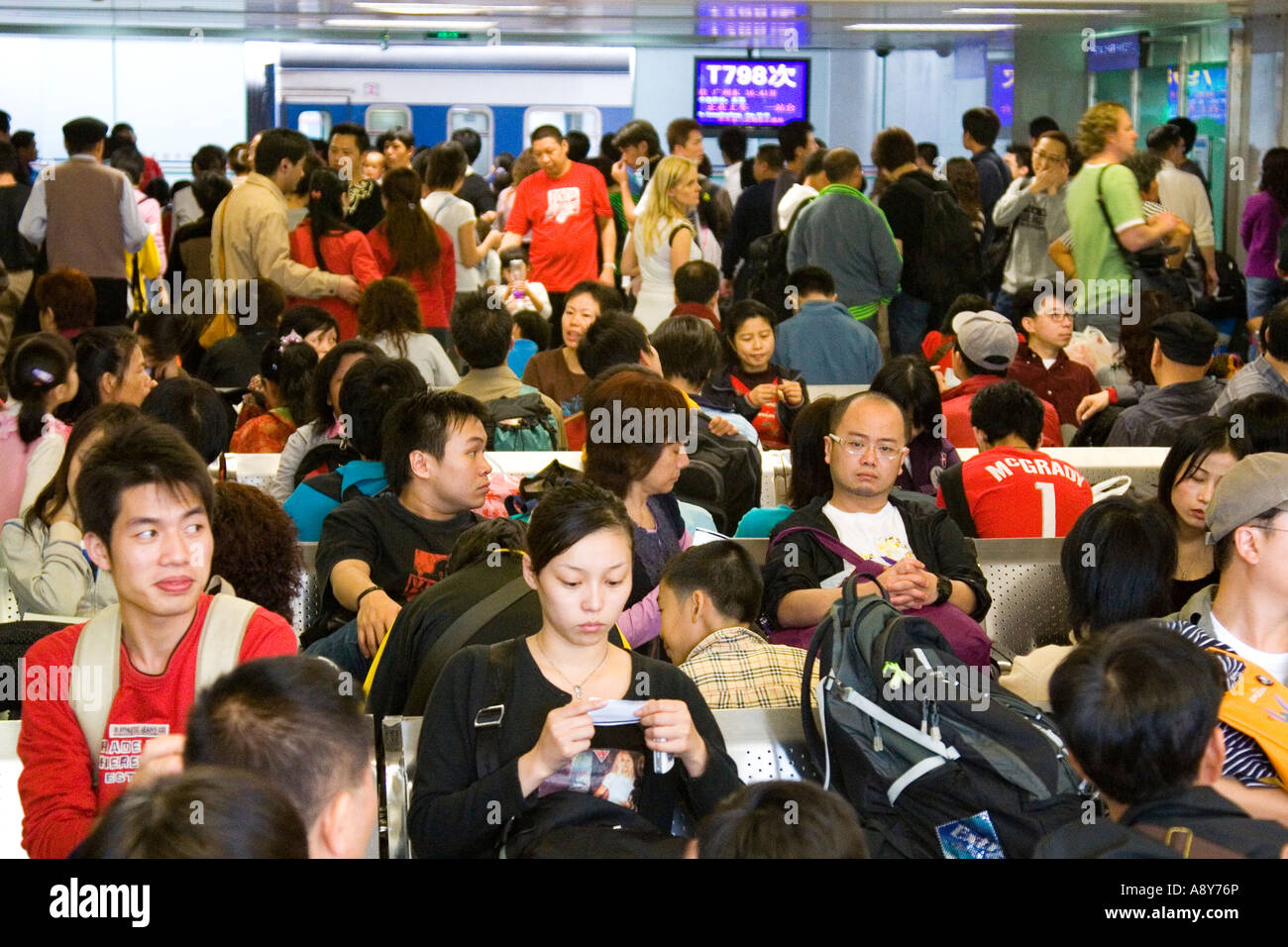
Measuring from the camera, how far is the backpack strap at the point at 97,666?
2.67m

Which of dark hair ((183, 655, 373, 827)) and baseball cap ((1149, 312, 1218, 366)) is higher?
baseball cap ((1149, 312, 1218, 366))

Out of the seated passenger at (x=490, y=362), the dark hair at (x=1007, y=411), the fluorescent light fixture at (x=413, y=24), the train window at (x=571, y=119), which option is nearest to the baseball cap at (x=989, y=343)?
the dark hair at (x=1007, y=411)

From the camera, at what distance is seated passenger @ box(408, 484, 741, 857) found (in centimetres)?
260

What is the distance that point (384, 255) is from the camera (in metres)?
8.49

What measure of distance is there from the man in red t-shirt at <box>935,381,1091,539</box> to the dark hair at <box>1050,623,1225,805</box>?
100 inches

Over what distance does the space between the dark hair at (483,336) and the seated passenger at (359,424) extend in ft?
3.90

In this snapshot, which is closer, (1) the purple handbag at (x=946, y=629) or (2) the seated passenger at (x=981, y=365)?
(1) the purple handbag at (x=946, y=629)

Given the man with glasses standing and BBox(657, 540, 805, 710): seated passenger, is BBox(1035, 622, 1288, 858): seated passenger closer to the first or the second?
BBox(657, 540, 805, 710): seated passenger

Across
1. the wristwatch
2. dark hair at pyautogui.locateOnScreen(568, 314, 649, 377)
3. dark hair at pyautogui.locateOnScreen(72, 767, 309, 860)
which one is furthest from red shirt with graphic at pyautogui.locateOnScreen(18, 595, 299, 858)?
dark hair at pyautogui.locateOnScreen(568, 314, 649, 377)

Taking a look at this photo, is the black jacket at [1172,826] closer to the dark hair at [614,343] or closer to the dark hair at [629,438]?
the dark hair at [629,438]

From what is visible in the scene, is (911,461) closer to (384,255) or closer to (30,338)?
(30,338)

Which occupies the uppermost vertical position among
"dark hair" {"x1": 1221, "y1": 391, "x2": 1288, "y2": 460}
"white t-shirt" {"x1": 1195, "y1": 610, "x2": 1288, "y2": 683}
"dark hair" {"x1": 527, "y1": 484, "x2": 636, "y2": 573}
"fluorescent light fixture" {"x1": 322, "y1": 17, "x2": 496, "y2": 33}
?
"fluorescent light fixture" {"x1": 322, "y1": 17, "x2": 496, "y2": 33}
